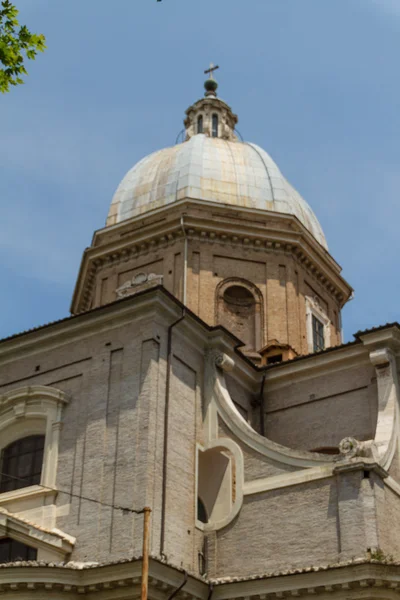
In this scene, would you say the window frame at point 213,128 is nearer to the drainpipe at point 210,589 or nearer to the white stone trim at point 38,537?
the white stone trim at point 38,537

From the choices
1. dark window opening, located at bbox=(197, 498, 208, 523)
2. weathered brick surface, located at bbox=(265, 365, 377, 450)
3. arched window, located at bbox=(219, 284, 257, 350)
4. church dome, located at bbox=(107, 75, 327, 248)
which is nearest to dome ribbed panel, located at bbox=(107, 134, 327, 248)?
church dome, located at bbox=(107, 75, 327, 248)

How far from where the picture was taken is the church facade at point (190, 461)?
61.1ft

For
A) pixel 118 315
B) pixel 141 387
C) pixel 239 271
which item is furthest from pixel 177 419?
pixel 239 271

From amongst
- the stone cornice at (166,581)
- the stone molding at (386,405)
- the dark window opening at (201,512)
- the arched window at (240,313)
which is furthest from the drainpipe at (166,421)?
the arched window at (240,313)

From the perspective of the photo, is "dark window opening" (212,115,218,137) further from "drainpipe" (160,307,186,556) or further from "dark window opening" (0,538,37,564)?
"dark window opening" (0,538,37,564)

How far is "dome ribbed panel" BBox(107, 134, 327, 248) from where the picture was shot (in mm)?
31781

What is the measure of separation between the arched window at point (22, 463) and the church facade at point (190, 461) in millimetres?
32

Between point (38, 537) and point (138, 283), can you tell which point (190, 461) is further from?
point (138, 283)

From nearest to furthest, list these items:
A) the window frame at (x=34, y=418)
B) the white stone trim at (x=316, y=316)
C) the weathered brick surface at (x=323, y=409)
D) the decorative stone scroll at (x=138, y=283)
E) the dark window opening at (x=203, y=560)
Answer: the dark window opening at (x=203, y=560), the window frame at (x=34, y=418), the weathered brick surface at (x=323, y=409), the decorative stone scroll at (x=138, y=283), the white stone trim at (x=316, y=316)

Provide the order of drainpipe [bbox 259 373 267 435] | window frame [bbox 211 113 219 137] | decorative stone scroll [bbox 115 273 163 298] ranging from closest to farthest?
drainpipe [bbox 259 373 267 435], decorative stone scroll [bbox 115 273 163 298], window frame [bbox 211 113 219 137]

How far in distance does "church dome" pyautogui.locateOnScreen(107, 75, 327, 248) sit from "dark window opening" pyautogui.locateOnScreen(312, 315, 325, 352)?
11.4 ft

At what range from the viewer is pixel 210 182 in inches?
1261

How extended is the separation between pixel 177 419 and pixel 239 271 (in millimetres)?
9163

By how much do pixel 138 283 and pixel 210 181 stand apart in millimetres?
4749
